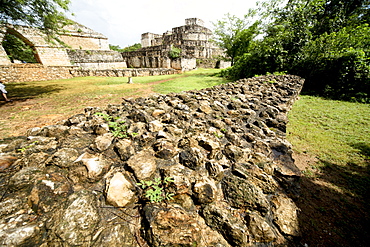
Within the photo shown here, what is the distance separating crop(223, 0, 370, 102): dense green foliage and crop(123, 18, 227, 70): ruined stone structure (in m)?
10.6

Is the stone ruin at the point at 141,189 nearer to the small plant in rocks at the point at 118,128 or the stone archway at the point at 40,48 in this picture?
the small plant in rocks at the point at 118,128

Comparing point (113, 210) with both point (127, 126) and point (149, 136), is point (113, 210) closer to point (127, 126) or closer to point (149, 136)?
point (149, 136)

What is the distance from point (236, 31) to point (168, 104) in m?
20.6

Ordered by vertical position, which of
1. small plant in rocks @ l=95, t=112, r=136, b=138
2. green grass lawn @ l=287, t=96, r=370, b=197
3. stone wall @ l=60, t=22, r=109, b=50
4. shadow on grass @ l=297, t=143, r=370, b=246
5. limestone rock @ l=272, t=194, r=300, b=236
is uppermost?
stone wall @ l=60, t=22, r=109, b=50

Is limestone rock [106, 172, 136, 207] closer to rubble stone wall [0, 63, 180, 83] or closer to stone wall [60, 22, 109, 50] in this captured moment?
rubble stone wall [0, 63, 180, 83]

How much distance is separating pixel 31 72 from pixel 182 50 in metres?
19.4

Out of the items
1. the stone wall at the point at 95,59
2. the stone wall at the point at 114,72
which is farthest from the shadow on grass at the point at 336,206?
the stone wall at the point at 95,59

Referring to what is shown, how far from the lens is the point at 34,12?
752cm

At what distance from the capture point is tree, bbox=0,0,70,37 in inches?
269

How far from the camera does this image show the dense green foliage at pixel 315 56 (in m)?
7.87

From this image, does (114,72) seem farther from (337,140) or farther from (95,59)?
(337,140)

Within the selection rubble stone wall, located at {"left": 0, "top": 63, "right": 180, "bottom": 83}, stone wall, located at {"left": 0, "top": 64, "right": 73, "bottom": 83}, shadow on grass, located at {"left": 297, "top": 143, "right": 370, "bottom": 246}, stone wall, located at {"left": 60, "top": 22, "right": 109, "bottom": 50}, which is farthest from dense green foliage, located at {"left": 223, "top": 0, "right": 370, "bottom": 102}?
stone wall, located at {"left": 60, "top": 22, "right": 109, "bottom": 50}

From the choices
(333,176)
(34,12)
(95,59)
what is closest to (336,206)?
(333,176)

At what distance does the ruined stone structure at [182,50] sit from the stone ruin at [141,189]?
20.7m
